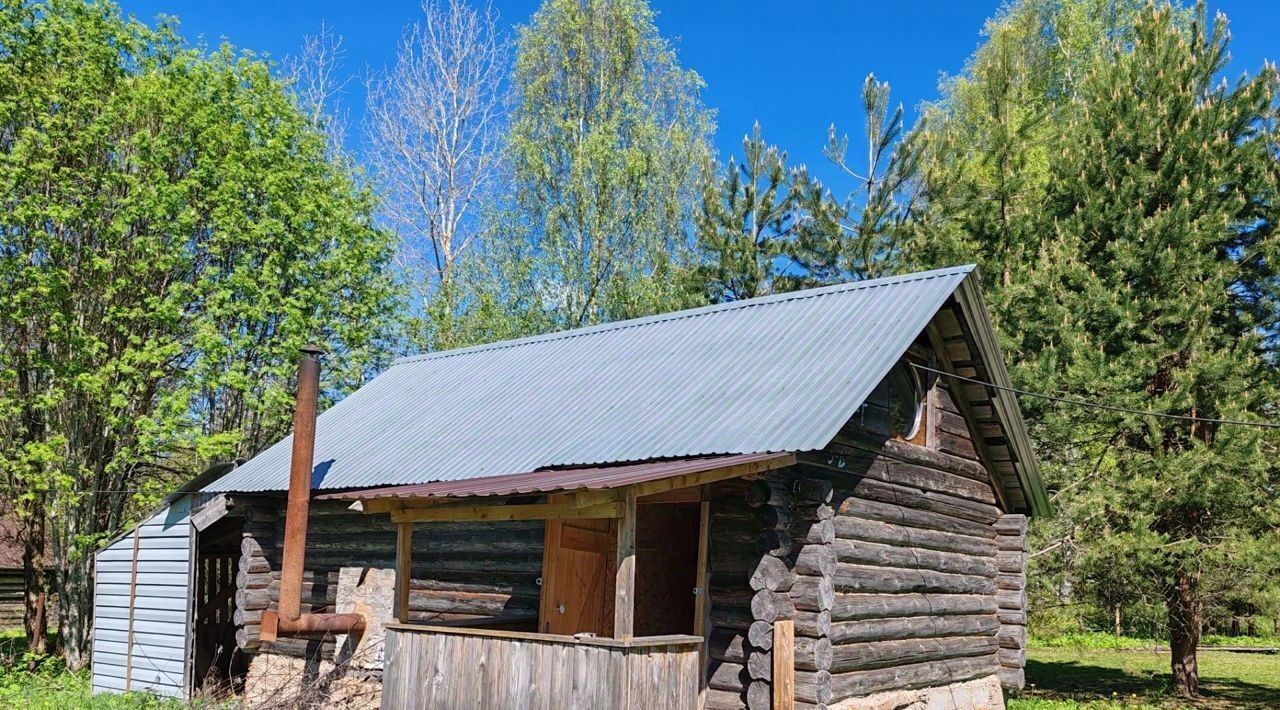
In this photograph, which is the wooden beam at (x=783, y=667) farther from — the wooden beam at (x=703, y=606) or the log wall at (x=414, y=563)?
the log wall at (x=414, y=563)

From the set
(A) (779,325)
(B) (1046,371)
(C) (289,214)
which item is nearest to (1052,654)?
(B) (1046,371)

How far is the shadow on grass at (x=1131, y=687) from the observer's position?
17250mm

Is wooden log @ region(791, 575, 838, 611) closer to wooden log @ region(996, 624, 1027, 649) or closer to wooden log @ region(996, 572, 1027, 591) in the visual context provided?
wooden log @ region(996, 572, 1027, 591)

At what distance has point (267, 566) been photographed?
47.8 feet

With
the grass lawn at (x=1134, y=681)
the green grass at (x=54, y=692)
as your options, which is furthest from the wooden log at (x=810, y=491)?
the green grass at (x=54, y=692)

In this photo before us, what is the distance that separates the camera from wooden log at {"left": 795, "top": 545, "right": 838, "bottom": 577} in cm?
980

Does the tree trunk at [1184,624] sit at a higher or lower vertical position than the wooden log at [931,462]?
lower

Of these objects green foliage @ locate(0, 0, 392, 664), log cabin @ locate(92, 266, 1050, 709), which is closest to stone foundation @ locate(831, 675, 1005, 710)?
log cabin @ locate(92, 266, 1050, 709)

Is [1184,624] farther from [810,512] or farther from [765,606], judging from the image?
[765,606]

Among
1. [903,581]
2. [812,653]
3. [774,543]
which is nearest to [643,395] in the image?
[774,543]

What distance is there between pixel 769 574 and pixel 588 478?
2.03 metres

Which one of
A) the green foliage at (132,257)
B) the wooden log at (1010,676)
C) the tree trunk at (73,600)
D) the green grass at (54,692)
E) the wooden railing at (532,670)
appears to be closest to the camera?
the wooden railing at (532,670)

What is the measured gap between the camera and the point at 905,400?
12.1 m

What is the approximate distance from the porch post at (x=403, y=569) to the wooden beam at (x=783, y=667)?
3.71m
